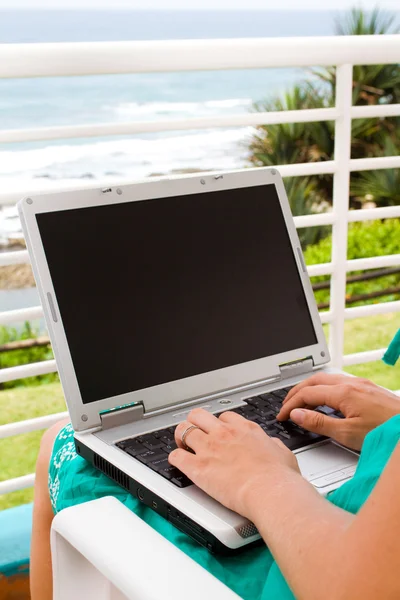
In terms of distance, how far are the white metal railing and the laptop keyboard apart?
696mm

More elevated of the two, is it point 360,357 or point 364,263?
point 364,263

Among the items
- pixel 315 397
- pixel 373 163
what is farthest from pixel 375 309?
pixel 315 397

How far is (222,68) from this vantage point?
1.78 m

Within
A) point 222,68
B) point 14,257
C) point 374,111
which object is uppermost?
point 222,68

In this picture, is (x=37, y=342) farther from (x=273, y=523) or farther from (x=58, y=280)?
(x=273, y=523)

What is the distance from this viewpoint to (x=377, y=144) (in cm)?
609

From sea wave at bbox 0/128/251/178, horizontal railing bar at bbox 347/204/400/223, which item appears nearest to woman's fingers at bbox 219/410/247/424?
horizontal railing bar at bbox 347/204/400/223

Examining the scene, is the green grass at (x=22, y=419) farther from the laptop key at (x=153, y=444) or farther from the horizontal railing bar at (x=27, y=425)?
the laptop key at (x=153, y=444)

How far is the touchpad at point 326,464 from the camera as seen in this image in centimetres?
102

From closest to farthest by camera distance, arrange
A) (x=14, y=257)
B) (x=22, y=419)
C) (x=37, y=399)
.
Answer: (x=14, y=257) < (x=22, y=419) < (x=37, y=399)

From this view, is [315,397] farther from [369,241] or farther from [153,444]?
[369,241]

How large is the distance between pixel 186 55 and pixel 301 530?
124 centimetres

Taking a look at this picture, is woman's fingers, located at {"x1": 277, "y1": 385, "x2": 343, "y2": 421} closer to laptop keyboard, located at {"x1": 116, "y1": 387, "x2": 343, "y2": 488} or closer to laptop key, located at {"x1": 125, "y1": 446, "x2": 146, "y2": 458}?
laptop keyboard, located at {"x1": 116, "y1": 387, "x2": 343, "y2": 488}

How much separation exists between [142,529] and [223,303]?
0.56 m
